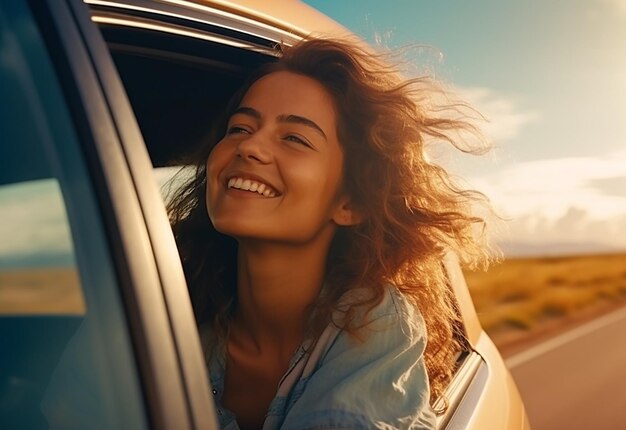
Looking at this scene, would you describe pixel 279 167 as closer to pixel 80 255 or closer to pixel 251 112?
pixel 251 112

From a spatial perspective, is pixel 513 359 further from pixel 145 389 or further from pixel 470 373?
pixel 145 389

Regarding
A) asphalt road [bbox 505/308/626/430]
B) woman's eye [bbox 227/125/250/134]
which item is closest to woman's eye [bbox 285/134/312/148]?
woman's eye [bbox 227/125/250/134]

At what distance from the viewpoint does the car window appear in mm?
1104

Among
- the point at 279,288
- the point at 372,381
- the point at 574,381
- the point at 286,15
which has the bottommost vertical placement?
the point at 574,381

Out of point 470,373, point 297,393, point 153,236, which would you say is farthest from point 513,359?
point 153,236

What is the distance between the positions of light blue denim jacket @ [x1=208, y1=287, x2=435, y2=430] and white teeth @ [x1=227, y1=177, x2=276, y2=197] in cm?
34

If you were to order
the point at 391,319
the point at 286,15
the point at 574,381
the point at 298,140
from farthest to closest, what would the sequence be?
the point at 574,381
the point at 298,140
the point at 286,15
the point at 391,319

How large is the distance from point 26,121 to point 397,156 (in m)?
1.48

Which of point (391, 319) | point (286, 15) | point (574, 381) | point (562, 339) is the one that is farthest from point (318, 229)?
point (562, 339)

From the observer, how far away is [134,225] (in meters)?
1.14

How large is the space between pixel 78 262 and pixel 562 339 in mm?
12765

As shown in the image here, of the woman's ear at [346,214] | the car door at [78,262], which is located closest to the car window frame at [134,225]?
the car door at [78,262]

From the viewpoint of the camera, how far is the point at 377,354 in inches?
76.1

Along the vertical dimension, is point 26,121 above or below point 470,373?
above
